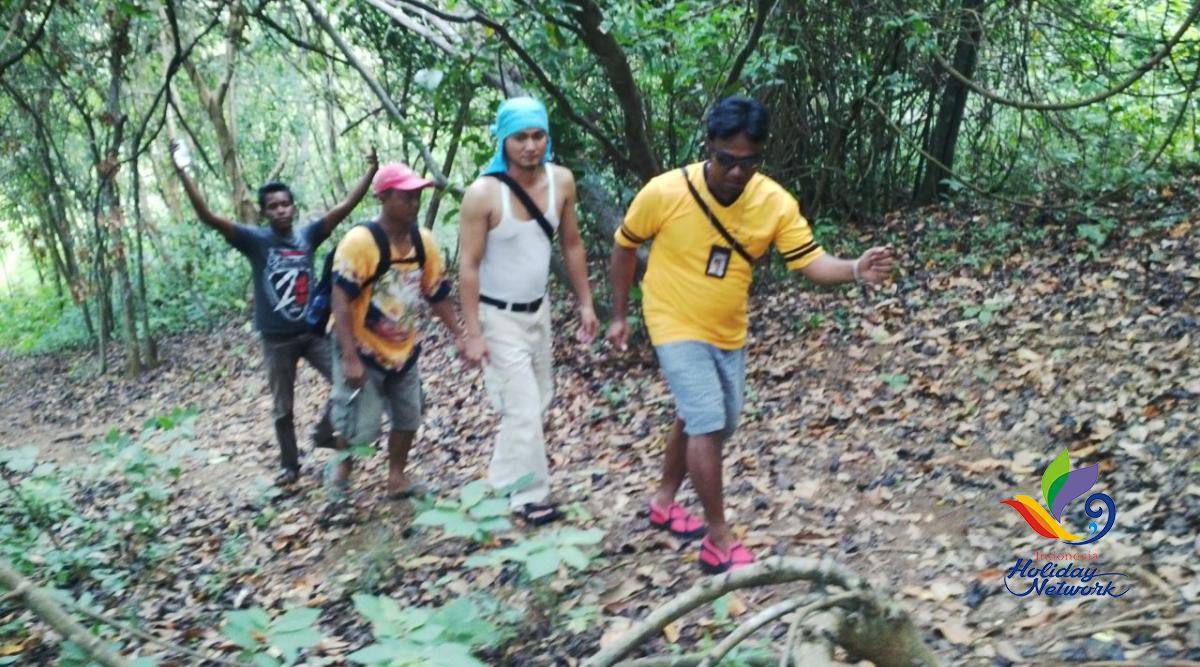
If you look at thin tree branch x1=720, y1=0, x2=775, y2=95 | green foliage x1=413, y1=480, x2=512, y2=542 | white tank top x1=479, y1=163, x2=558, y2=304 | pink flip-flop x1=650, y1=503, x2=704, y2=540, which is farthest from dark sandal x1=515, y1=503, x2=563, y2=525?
thin tree branch x1=720, y1=0, x2=775, y2=95

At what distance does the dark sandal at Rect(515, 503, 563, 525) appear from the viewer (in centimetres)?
439

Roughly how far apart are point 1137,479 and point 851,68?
521cm

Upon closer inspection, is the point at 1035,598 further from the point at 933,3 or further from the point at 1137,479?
the point at 933,3

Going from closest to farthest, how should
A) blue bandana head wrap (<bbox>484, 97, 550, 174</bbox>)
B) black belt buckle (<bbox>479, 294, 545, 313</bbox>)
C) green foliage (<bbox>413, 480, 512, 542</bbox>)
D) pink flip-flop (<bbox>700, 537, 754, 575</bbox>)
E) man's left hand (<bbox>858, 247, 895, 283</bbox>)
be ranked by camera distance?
green foliage (<bbox>413, 480, 512, 542</bbox>) < man's left hand (<bbox>858, 247, 895, 283</bbox>) < pink flip-flop (<bbox>700, 537, 754, 575</bbox>) < blue bandana head wrap (<bbox>484, 97, 550, 174</bbox>) < black belt buckle (<bbox>479, 294, 545, 313</bbox>)

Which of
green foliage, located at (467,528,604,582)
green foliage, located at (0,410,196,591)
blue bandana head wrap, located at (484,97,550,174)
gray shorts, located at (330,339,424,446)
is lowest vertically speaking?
green foliage, located at (0,410,196,591)

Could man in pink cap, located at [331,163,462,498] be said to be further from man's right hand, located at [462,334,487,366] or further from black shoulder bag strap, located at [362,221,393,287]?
man's right hand, located at [462,334,487,366]

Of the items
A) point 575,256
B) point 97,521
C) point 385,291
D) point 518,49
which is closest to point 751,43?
point 518,49

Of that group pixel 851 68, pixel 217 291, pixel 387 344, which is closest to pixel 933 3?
pixel 851 68

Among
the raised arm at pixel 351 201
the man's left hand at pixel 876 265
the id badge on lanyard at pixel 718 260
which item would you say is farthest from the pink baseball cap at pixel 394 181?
the man's left hand at pixel 876 265

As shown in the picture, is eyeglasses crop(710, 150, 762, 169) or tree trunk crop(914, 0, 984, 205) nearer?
eyeglasses crop(710, 150, 762, 169)

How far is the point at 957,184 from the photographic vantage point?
872 centimetres

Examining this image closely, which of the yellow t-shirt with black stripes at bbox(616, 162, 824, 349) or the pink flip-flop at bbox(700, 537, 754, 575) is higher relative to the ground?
the yellow t-shirt with black stripes at bbox(616, 162, 824, 349)

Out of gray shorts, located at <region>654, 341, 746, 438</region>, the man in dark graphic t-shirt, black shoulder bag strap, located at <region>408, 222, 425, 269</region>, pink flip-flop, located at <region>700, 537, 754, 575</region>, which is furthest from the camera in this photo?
the man in dark graphic t-shirt

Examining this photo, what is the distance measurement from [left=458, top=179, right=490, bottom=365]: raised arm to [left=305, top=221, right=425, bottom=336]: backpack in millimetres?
620
